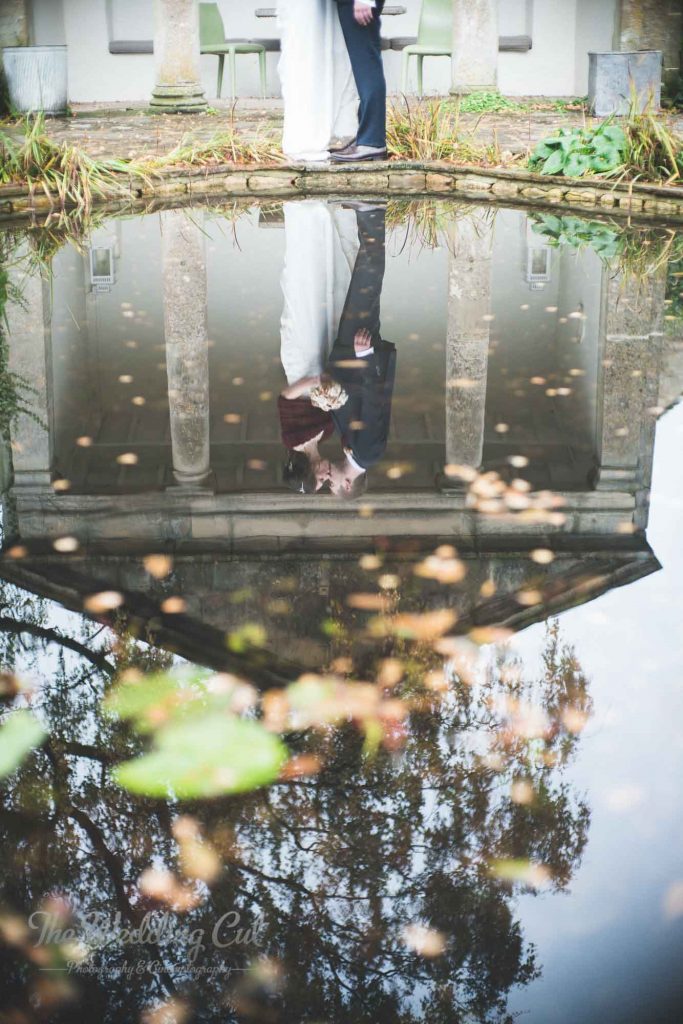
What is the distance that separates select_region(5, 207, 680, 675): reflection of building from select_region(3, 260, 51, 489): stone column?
2 cm

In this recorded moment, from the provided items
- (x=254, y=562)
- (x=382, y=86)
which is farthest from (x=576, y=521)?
(x=382, y=86)

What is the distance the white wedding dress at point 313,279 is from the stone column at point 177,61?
5005 mm

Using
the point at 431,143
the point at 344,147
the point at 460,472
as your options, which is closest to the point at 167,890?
the point at 460,472

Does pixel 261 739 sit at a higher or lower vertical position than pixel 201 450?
lower

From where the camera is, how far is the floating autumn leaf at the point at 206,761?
9.77ft

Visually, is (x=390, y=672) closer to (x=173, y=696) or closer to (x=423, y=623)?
(x=423, y=623)

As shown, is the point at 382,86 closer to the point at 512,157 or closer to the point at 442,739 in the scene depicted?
the point at 512,157

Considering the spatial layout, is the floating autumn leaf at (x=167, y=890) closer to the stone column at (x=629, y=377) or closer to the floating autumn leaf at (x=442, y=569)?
the floating autumn leaf at (x=442, y=569)

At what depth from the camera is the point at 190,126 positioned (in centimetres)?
1322

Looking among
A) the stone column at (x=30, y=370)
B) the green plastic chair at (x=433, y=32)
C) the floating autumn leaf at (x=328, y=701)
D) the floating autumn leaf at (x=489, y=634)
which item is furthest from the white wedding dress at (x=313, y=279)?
the green plastic chair at (x=433, y=32)

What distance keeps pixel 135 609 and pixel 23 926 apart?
139cm

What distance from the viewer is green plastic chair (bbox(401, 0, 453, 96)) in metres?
15.6

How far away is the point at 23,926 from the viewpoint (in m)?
2.54

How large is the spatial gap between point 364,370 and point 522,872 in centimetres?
360
